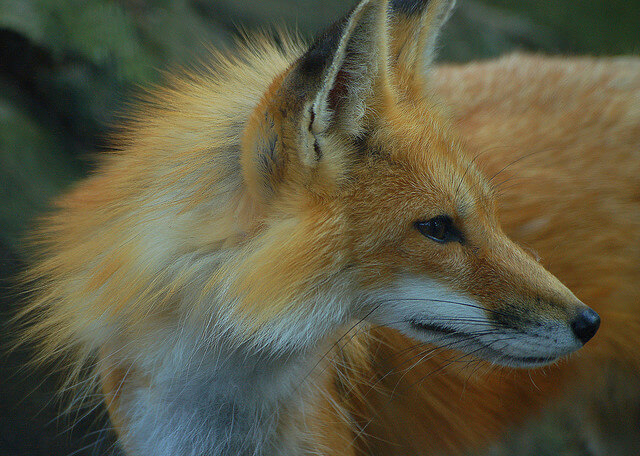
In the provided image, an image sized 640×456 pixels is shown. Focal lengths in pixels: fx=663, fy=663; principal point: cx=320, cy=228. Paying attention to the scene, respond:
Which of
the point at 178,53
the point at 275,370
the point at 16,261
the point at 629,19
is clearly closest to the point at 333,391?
the point at 275,370

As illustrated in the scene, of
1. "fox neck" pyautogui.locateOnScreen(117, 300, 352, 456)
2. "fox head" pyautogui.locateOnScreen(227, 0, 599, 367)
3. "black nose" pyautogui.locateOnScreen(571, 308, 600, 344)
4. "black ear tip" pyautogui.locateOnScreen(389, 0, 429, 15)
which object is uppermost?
"black ear tip" pyautogui.locateOnScreen(389, 0, 429, 15)

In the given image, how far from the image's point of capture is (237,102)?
230 centimetres

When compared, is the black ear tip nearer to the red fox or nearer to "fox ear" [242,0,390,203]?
the red fox

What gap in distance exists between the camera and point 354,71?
1.94 meters

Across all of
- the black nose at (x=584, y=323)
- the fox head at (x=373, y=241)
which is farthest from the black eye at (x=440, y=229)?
the black nose at (x=584, y=323)

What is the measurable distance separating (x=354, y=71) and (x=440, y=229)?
0.55 metres

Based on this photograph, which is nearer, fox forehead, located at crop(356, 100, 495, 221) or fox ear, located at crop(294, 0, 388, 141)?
fox ear, located at crop(294, 0, 388, 141)

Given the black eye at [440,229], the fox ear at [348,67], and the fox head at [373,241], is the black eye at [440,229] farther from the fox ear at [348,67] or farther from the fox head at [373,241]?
the fox ear at [348,67]

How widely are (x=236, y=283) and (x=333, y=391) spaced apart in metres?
0.84

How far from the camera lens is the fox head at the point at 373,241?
197 cm

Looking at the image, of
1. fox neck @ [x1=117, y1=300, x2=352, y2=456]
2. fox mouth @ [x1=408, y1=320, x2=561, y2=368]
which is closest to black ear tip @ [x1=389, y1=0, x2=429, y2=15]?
fox mouth @ [x1=408, y1=320, x2=561, y2=368]

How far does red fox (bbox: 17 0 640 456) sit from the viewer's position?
6.56ft

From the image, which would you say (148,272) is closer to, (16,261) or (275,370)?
(275,370)

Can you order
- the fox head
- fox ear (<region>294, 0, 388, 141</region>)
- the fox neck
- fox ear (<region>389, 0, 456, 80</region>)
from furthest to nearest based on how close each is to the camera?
fox ear (<region>389, 0, 456, 80</region>), the fox neck, the fox head, fox ear (<region>294, 0, 388, 141</region>)
